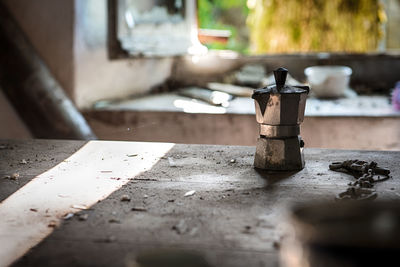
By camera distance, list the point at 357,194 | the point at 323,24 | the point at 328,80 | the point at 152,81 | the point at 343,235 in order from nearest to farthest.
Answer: the point at 343,235 → the point at 357,194 → the point at 328,80 → the point at 152,81 → the point at 323,24

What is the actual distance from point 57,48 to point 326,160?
239cm

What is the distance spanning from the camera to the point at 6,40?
3.45 metres

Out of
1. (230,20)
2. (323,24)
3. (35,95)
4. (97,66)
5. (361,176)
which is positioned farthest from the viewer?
(230,20)

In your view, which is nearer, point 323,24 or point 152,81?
point 152,81

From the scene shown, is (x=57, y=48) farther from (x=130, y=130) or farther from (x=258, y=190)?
(x=258, y=190)

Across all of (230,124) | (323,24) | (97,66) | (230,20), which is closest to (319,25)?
(323,24)

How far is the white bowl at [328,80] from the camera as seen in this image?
432cm

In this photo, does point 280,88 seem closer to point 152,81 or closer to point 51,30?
point 51,30

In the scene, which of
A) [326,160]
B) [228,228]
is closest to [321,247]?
[228,228]

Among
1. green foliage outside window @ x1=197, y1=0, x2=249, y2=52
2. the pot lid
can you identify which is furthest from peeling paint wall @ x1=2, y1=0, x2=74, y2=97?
green foliage outside window @ x1=197, y1=0, x2=249, y2=52

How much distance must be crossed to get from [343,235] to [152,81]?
4133 mm

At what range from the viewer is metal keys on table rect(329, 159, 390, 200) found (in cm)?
142

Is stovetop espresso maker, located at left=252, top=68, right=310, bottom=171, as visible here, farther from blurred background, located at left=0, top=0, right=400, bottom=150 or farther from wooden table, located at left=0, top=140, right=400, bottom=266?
blurred background, located at left=0, top=0, right=400, bottom=150

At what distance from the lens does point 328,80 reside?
4312mm
